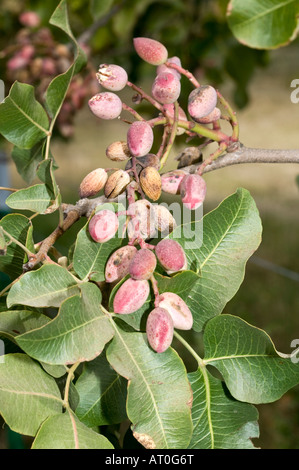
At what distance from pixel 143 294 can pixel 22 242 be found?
14 cm

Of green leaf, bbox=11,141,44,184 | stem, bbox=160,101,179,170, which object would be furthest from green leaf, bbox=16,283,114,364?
green leaf, bbox=11,141,44,184

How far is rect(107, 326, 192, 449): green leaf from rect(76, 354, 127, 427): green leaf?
68 millimetres

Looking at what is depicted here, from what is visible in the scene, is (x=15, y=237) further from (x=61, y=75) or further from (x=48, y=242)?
(x=61, y=75)

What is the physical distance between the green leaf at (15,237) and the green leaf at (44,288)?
0.19ft

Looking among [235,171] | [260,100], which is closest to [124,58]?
[235,171]

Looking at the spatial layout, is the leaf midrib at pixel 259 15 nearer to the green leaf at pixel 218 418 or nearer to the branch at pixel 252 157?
the branch at pixel 252 157

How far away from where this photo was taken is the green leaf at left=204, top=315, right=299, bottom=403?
0.47 meters

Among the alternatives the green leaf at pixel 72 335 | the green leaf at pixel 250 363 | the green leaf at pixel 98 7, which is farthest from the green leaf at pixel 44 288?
the green leaf at pixel 98 7

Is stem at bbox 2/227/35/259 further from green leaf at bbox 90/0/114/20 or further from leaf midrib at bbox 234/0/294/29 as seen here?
green leaf at bbox 90/0/114/20

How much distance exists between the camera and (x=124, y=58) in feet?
6.05

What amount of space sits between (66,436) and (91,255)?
144 mm

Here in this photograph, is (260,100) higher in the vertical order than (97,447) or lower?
lower

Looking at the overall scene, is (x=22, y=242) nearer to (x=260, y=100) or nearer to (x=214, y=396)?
(x=214, y=396)

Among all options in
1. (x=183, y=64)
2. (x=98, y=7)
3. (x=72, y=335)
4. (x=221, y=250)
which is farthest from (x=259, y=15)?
(x=183, y=64)
